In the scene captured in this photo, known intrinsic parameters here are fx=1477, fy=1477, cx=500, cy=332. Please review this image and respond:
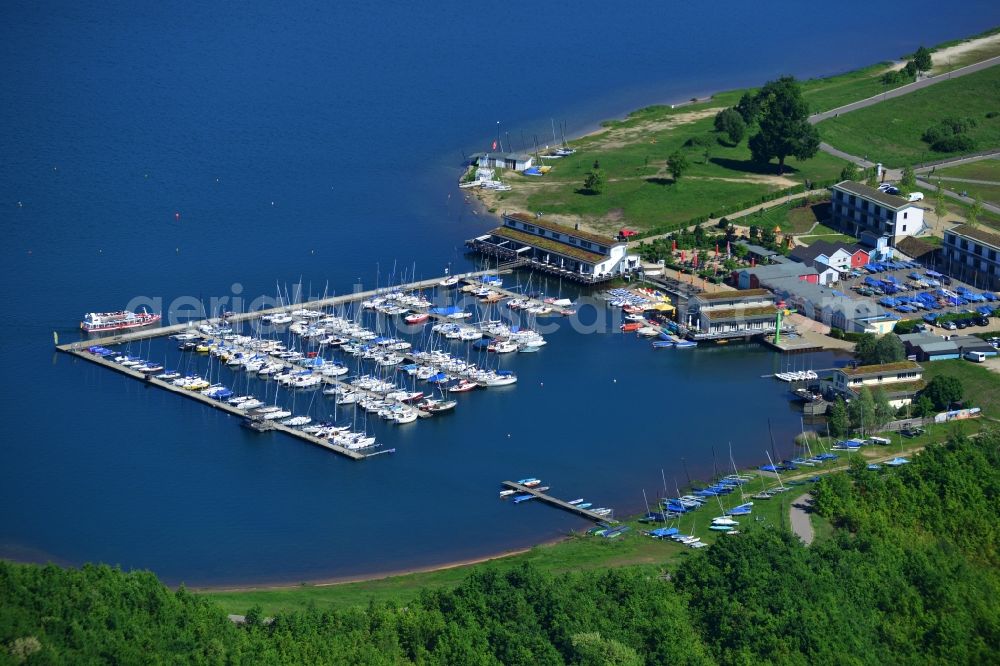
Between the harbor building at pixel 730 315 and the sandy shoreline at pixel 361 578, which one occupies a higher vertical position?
the harbor building at pixel 730 315

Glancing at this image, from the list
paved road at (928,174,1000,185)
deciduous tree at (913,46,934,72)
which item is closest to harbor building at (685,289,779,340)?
paved road at (928,174,1000,185)

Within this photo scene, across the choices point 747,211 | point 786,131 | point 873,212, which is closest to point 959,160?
point 786,131

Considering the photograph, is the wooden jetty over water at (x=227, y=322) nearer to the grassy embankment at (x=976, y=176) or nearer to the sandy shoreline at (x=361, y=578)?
the sandy shoreline at (x=361, y=578)

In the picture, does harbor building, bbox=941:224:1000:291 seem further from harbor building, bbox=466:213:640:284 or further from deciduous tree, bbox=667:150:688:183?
deciduous tree, bbox=667:150:688:183

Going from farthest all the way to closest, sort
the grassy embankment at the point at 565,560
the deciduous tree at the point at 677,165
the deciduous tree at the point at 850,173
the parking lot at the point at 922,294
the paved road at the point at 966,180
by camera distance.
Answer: the deciduous tree at the point at 677,165
the paved road at the point at 966,180
the deciduous tree at the point at 850,173
the parking lot at the point at 922,294
the grassy embankment at the point at 565,560

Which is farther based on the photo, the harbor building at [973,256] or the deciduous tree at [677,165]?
the deciduous tree at [677,165]

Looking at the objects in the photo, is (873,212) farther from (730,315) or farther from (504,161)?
(504,161)

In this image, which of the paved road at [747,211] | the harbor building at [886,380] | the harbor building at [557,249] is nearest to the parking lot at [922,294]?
the harbor building at [886,380]
